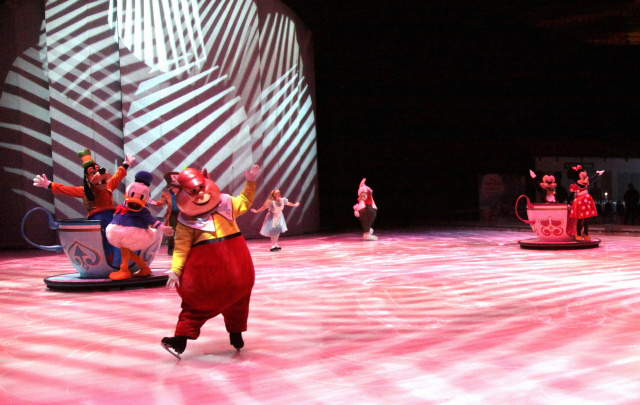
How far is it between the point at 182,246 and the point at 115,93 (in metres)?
8.84

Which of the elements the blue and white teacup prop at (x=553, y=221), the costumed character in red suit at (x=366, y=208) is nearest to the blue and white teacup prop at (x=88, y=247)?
the blue and white teacup prop at (x=553, y=221)

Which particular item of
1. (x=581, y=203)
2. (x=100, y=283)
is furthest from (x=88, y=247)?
(x=581, y=203)

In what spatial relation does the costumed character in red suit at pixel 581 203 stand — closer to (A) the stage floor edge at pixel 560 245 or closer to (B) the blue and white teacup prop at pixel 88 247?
(A) the stage floor edge at pixel 560 245

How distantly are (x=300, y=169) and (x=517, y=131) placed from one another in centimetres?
570

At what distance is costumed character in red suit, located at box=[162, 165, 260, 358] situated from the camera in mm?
3275

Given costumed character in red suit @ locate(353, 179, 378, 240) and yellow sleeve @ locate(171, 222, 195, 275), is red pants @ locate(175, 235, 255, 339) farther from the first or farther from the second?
costumed character in red suit @ locate(353, 179, 378, 240)

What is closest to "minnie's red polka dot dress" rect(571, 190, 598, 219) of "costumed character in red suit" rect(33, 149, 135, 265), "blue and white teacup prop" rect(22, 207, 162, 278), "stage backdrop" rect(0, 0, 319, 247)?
"blue and white teacup prop" rect(22, 207, 162, 278)

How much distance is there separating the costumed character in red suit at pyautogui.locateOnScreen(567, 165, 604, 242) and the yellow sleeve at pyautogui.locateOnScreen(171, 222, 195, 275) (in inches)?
264

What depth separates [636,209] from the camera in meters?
12.9

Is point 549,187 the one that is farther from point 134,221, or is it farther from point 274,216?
point 134,221

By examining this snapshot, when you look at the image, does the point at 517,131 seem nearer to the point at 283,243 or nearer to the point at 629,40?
the point at 629,40

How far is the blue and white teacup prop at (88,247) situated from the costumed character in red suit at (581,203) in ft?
18.6

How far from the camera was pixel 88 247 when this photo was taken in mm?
6016

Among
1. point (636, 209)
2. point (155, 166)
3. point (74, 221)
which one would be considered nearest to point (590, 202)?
point (636, 209)
